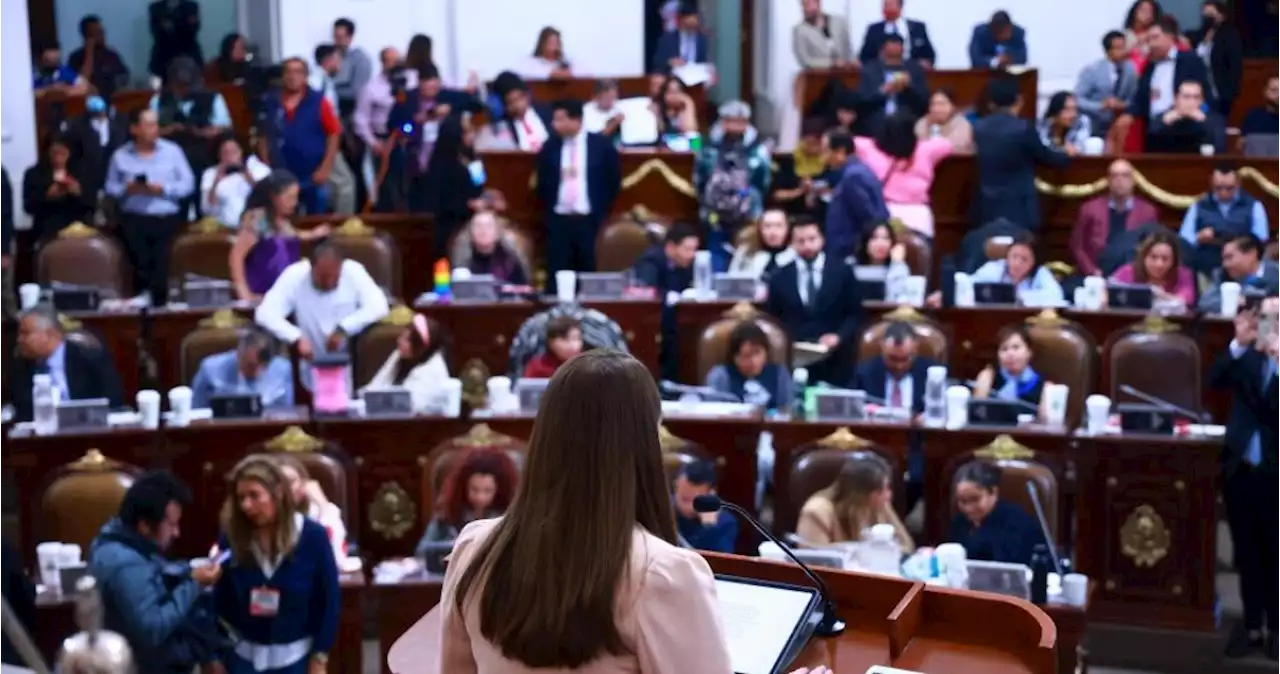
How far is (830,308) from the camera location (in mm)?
7523

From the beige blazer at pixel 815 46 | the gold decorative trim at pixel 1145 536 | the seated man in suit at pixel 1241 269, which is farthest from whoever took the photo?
the beige blazer at pixel 815 46

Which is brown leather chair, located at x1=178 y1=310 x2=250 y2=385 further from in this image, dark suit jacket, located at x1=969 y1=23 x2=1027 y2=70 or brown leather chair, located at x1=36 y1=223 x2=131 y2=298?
dark suit jacket, located at x1=969 y1=23 x2=1027 y2=70

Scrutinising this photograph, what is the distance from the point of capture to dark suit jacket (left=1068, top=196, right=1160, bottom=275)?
28.7 ft

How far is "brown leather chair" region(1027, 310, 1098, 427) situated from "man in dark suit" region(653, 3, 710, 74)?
5.63 metres

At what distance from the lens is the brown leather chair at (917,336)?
6.88 metres

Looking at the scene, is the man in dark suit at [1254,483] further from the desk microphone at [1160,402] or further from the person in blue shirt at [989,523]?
the person in blue shirt at [989,523]

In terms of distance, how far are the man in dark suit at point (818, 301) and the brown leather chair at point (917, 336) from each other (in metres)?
0.36

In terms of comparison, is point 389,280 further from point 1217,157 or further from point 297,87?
point 1217,157

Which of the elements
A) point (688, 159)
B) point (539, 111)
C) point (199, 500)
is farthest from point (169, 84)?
point (199, 500)

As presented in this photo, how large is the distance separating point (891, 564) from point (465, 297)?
307cm

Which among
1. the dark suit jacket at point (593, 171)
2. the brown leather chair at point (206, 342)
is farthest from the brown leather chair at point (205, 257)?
the dark suit jacket at point (593, 171)

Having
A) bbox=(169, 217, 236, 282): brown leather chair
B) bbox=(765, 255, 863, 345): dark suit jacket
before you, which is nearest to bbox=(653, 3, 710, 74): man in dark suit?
bbox=(169, 217, 236, 282): brown leather chair

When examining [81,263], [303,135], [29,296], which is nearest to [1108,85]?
[303,135]

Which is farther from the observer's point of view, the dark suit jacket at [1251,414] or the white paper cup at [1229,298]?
the white paper cup at [1229,298]
